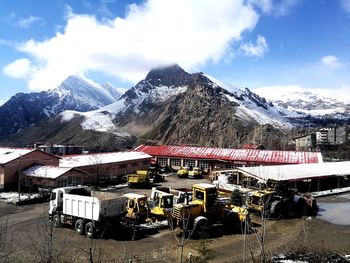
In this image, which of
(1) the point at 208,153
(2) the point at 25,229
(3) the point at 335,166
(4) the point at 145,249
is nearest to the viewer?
(4) the point at 145,249

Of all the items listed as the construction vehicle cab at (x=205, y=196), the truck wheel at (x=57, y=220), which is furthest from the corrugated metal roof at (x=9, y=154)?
the construction vehicle cab at (x=205, y=196)

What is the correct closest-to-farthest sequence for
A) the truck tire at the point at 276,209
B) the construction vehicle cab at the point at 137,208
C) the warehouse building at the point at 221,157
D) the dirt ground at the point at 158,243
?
the dirt ground at the point at 158,243, the construction vehicle cab at the point at 137,208, the truck tire at the point at 276,209, the warehouse building at the point at 221,157

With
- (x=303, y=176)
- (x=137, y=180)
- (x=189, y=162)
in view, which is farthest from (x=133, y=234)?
(x=189, y=162)

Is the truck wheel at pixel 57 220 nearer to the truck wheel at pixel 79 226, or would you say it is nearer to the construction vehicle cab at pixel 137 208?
the truck wheel at pixel 79 226

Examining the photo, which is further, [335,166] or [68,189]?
[335,166]

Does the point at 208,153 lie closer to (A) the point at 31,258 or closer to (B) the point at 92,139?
(A) the point at 31,258

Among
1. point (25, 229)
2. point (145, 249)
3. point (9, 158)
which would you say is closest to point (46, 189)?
point (9, 158)

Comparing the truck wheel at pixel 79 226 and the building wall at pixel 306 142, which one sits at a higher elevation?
the building wall at pixel 306 142
